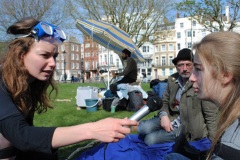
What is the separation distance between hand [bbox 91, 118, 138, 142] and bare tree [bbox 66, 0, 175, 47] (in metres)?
25.2

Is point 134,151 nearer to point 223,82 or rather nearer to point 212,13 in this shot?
point 223,82

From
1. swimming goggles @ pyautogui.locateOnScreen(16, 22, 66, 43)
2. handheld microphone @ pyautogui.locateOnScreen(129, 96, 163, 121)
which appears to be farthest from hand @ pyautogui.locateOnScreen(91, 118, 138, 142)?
swimming goggles @ pyautogui.locateOnScreen(16, 22, 66, 43)

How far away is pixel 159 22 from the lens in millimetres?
28016

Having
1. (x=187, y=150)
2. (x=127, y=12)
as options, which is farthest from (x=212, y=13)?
(x=187, y=150)

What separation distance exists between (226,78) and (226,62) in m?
0.10

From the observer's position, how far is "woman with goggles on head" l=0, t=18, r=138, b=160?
5.04 ft

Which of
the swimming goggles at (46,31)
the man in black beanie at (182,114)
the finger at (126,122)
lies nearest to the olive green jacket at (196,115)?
the man in black beanie at (182,114)

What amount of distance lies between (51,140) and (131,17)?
84.5ft

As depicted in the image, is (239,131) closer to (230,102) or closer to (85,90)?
(230,102)

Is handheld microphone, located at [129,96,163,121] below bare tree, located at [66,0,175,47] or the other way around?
below

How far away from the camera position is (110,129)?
1.48 meters

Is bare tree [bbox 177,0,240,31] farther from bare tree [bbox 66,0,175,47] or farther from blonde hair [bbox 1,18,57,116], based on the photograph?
blonde hair [bbox 1,18,57,116]

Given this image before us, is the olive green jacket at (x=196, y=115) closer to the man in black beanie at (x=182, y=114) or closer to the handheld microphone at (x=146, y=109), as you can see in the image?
the man in black beanie at (x=182, y=114)

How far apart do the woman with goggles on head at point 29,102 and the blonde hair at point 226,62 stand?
530mm
